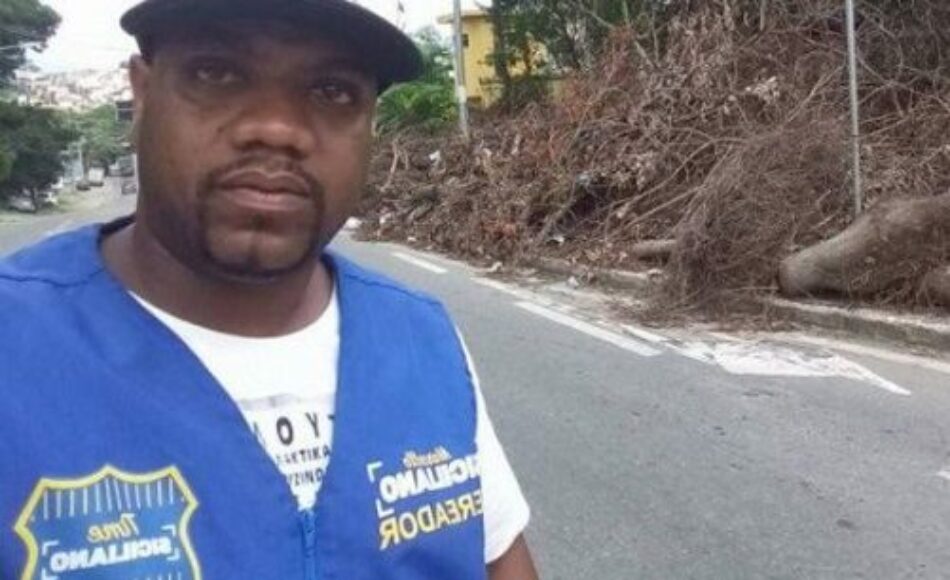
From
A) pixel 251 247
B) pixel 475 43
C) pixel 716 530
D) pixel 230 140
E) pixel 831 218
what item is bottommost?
pixel 716 530

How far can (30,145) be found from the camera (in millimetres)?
47844

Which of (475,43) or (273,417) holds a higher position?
(475,43)

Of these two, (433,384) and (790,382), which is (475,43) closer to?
(790,382)

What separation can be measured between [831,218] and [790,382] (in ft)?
10.5

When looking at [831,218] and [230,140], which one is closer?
[230,140]

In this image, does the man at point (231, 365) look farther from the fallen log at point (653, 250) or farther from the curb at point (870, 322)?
the fallen log at point (653, 250)

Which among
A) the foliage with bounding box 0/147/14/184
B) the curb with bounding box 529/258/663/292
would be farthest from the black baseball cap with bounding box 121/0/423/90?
the foliage with bounding box 0/147/14/184

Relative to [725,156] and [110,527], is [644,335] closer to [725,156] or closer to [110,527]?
[725,156]

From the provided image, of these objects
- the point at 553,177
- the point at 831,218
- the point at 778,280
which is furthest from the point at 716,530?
the point at 553,177

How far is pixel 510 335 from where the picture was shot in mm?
7758

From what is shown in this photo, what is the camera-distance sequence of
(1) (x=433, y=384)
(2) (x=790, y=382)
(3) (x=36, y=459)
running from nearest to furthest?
(3) (x=36, y=459), (1) (x=433, y=384), (2) (x=790, y=382)

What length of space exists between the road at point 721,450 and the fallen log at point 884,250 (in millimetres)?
646

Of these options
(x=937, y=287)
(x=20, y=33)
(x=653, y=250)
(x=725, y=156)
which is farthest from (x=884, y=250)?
(x=20, y=33)

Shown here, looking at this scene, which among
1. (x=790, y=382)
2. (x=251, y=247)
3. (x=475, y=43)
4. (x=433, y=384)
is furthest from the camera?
(x=475, y=43)
